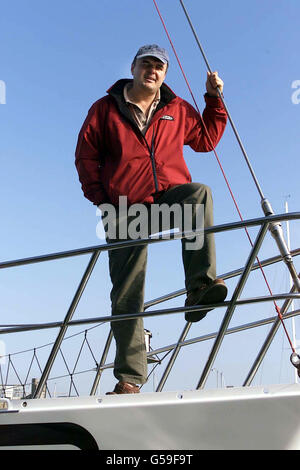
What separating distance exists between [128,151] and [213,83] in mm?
806

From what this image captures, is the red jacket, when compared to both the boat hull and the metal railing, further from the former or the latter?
the boat hull

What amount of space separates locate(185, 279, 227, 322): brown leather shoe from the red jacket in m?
0.69

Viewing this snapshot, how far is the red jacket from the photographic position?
12.0 ft

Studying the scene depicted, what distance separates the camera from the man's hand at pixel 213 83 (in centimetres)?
400

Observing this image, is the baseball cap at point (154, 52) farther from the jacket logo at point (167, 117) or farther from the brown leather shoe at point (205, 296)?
the brown leather shoe at point (205, 296)

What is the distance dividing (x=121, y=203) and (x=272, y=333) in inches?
50.1

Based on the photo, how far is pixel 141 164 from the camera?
369cm

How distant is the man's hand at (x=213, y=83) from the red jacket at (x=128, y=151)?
0.72 ft

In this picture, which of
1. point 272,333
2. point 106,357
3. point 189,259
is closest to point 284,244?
point 189,259

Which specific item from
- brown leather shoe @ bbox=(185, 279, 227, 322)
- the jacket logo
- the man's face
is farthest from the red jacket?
brown leather shoe @ bbox=(185, 279, 227, 322)

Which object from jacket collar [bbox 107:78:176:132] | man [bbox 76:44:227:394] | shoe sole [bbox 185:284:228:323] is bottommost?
shoe sole [bbox 185:284:228:323]

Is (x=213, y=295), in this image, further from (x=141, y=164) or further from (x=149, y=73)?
(x=149, y=73)

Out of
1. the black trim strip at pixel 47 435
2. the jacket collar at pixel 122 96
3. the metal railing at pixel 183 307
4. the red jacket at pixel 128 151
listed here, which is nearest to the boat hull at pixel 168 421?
the black trim strip at pixel 47 435

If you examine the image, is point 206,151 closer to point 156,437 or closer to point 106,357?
point 106,357
